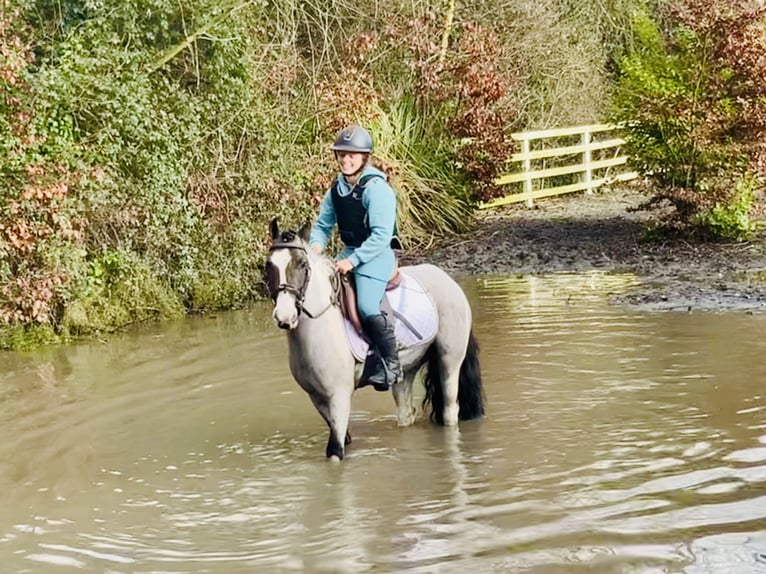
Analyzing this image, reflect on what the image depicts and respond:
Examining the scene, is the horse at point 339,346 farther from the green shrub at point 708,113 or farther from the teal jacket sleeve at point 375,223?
the green shrub at point 708,113

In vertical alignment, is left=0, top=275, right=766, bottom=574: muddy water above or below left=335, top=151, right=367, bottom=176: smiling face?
below

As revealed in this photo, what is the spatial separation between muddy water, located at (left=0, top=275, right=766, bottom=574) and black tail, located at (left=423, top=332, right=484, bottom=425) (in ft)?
0.54

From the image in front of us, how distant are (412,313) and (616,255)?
901 cm

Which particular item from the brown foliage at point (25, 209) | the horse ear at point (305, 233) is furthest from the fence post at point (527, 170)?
the horse ear at point (305, 233)

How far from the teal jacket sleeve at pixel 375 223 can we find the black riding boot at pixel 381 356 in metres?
0.42

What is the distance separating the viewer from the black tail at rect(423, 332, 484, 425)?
797 cm

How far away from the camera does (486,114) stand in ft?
61.2

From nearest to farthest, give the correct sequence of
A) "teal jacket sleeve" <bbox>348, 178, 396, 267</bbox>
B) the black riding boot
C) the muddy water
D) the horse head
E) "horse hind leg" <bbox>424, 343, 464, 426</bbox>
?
the muddy water < the horse head < "teal jacket sleeve" <bbox>348, 178, 396, 267</bbox> < the black riding boot < "horse hind leg" <bbox>424, 343, 464, 426</bbox>

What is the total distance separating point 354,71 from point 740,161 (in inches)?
227

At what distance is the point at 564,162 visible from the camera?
25.8 meters

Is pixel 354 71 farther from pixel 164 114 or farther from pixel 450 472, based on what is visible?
pixel 450 472

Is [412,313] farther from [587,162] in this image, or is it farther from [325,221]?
[587,162]

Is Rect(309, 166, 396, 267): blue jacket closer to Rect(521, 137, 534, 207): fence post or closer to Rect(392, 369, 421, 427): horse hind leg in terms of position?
Rect(392, 369, 421, 427): horse hind leg

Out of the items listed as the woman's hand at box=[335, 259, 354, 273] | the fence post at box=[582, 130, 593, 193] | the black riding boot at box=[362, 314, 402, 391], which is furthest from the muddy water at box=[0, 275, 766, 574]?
the fence post at box=[582, 130, 593, 193]
